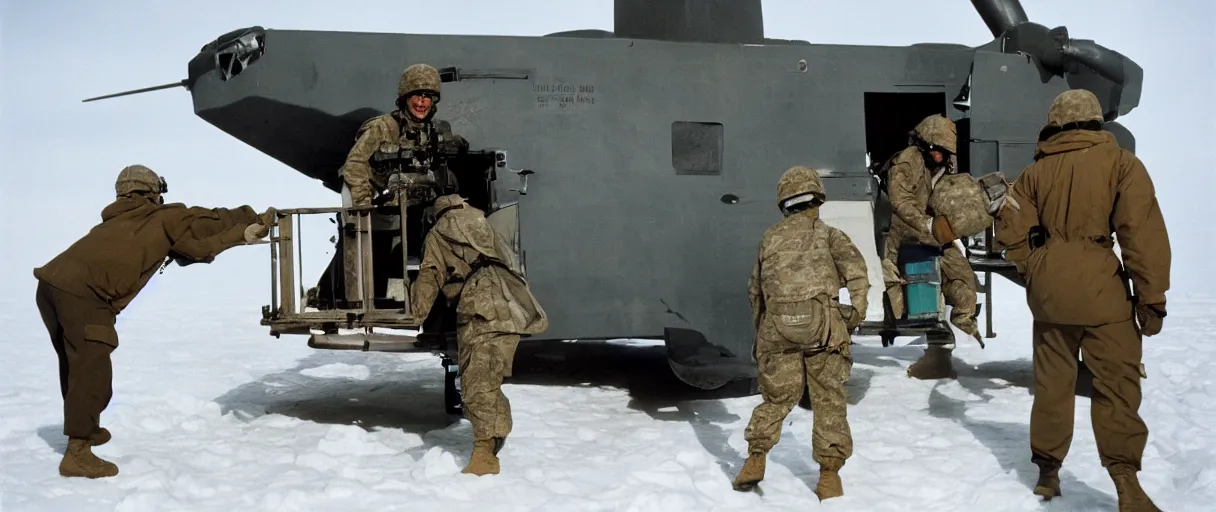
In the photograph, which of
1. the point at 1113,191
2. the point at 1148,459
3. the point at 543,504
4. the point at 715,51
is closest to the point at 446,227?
the point at 543,504

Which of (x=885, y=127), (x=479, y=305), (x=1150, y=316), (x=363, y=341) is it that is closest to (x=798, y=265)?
(x=1150, y=316)

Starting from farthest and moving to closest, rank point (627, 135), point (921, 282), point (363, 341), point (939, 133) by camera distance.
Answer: point (627, 135), point (921, 282), point (939, 133), point (363, 341)

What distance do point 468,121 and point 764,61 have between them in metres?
2.13

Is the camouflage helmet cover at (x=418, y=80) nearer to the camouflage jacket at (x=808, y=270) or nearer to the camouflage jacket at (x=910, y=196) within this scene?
the camouflage jacket at (x=808, y=270)

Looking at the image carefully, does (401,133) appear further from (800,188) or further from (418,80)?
(800,188)

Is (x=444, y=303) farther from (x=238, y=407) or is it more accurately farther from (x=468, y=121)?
(x=238, y=407)

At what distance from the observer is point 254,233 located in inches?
230

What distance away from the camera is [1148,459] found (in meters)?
5.61

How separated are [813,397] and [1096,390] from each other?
1.27 metres

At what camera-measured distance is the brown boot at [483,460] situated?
17.8 feet

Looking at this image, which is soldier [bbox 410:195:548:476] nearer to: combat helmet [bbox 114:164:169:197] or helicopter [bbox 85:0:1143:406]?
helicopter [bbox 85:0:1143:406]

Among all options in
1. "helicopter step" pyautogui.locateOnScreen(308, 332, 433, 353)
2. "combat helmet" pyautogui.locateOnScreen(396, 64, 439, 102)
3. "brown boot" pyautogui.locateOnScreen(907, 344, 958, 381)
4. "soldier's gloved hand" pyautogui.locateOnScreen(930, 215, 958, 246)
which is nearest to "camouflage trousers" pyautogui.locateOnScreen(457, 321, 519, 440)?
"helicopter step" pyautogui.locateOnScreen(308, 332, 433, 353)

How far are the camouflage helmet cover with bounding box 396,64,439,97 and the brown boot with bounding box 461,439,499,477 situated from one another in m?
2.21

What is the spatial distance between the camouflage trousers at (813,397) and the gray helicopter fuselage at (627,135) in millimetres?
2045
